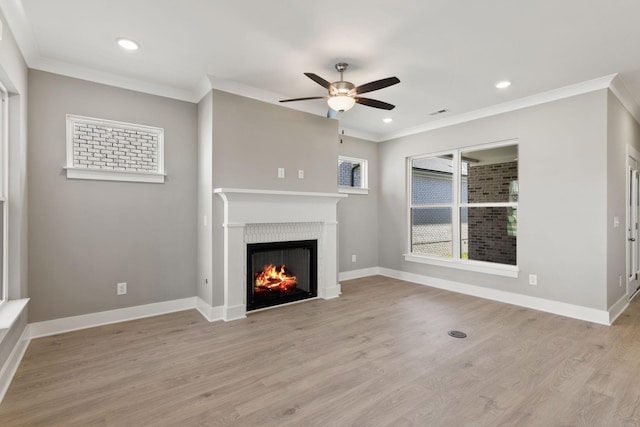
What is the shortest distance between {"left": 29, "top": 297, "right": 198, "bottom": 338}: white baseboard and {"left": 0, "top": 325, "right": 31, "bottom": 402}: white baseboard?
138mm

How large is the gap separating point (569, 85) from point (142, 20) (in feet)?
14.3

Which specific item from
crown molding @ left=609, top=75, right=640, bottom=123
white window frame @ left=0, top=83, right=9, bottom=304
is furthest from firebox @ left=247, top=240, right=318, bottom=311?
crown molding @ left=609, top=75, right=640, bottom=123

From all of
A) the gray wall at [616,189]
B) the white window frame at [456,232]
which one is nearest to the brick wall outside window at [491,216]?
the white window frame at [456,232]

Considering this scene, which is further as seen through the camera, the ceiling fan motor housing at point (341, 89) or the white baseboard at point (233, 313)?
the white baseboard at point (233, 313)

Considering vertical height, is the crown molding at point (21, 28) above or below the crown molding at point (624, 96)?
above

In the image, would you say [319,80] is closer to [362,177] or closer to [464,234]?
[362,177]

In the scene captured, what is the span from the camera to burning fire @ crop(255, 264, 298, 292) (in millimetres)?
4137

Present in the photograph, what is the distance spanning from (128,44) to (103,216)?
1.74 m

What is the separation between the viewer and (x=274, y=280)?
429cm

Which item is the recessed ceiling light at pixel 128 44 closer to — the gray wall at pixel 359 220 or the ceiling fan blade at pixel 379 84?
the ceiling fan blade at pixel 379 84

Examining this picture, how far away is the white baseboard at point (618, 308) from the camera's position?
354cm

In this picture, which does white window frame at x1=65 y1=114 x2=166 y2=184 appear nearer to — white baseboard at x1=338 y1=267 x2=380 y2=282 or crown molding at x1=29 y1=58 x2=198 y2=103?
crown molding at x1=29 y1=58 x2=198 y2=103

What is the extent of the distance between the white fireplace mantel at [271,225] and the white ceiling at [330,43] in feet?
4.14

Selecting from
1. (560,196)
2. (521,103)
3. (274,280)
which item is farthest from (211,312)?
(521,103)
